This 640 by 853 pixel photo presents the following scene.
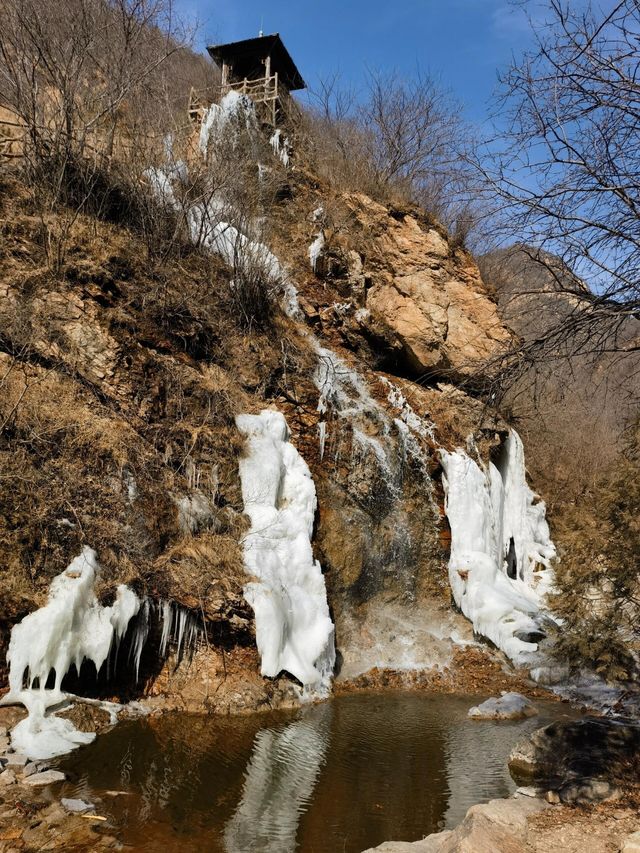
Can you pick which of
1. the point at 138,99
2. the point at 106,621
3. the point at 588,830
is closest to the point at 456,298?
the point at 138,99

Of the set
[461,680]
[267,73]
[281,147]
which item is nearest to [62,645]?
[461,680]

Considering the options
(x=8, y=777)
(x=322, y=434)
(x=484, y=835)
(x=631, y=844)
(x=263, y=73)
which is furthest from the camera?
(x=263, y=73)

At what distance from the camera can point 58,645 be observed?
562cm

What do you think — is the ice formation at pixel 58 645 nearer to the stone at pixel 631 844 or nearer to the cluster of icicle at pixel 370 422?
the stone at pixel 631 844

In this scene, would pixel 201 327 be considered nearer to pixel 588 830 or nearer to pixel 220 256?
pixel 220 256

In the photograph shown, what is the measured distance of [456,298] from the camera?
13.8 metres

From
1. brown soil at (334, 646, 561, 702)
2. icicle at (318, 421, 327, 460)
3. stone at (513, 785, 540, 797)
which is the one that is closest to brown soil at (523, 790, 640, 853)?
stone at (513, 785, 540, 797)

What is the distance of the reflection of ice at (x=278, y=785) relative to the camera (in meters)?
4.05

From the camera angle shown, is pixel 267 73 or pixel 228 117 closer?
pixel 228 117

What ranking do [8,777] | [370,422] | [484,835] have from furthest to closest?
[370,422], [8,777], [484,835]

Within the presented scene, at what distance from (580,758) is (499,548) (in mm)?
7266

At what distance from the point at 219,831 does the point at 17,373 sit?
19.5 ft

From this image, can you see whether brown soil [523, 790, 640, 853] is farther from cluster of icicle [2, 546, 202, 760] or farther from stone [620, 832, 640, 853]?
cluster of icicle [2, 546, 202, 760]

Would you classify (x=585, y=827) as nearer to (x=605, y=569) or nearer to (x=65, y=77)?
(x=605, y=569)
